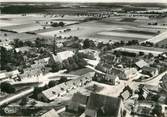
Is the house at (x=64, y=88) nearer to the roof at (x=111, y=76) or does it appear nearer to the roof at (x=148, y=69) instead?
the roof at (x=111, y=76)

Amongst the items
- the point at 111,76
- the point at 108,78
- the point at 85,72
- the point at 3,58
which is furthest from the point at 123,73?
the point at 3,58

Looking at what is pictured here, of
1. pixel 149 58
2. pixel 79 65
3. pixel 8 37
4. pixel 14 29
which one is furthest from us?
pixel 14 29

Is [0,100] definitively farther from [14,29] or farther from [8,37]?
[14,29]

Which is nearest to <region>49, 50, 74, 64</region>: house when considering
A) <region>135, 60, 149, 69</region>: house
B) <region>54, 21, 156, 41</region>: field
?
Answer: <region>135, 60, 149, 69</region>: house

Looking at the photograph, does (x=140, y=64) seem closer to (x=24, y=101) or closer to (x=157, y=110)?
(x=157, y=110)

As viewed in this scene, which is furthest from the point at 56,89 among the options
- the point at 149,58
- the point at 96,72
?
the point at 149,58

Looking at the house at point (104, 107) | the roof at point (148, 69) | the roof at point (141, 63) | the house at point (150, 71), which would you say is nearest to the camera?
the house at point (104, 107)

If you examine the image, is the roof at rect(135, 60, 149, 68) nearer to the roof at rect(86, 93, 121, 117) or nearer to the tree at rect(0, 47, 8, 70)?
the tree at rect(0, 47, 8, 70)

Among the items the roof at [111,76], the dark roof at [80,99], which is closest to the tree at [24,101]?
the dark roof at [80,99]
